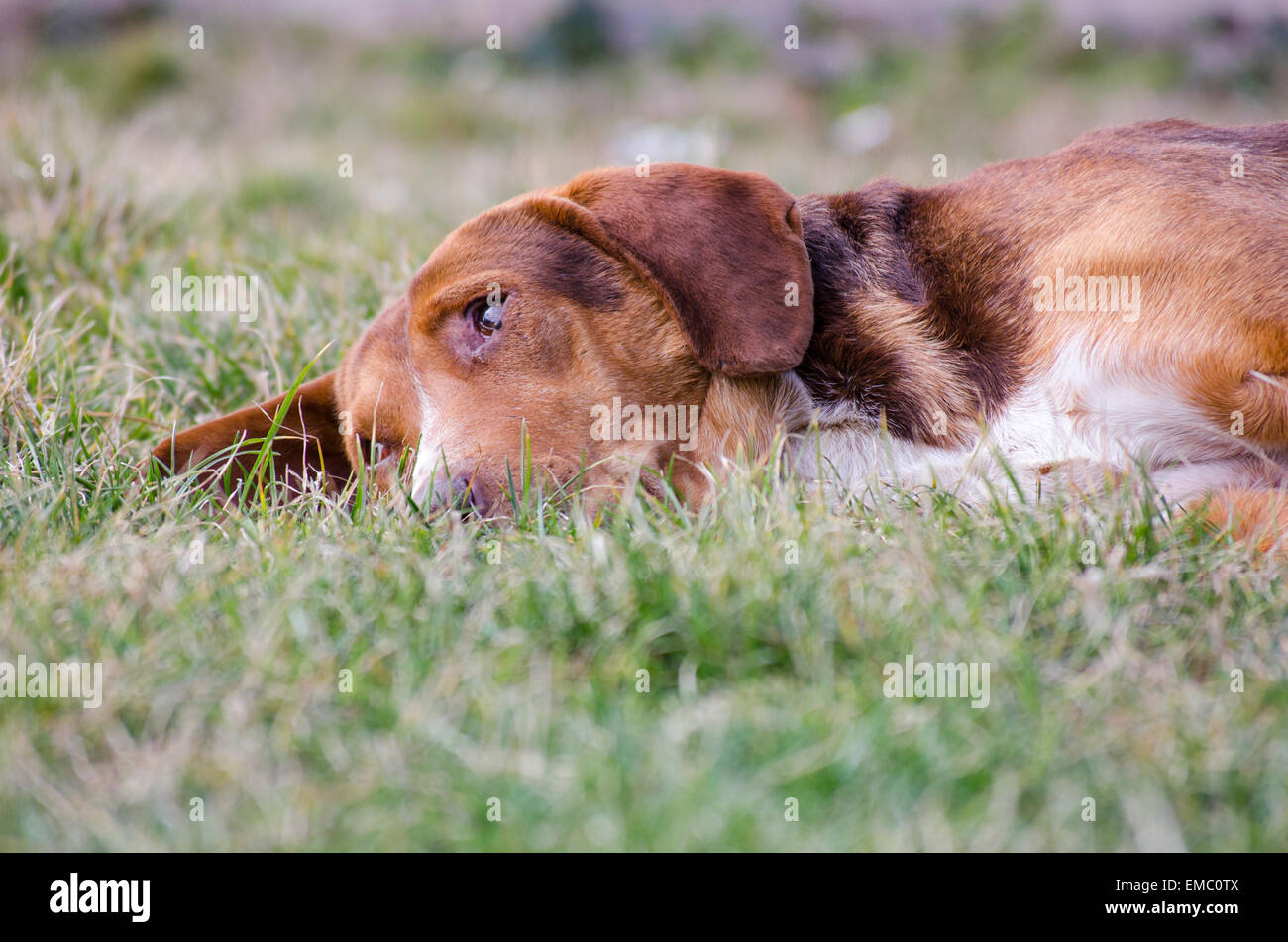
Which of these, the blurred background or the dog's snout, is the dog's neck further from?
the blurred background

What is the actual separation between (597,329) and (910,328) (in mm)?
916

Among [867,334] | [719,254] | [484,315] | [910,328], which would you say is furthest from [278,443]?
[910,328]

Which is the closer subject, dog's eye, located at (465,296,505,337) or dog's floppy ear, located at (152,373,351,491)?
dog's eye, located at (465,296,505,337)

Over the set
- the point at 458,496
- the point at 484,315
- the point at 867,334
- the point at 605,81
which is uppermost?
the point at 605,81

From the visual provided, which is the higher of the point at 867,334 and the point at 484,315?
the point at 484,315

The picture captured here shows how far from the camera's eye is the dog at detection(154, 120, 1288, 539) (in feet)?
11.0

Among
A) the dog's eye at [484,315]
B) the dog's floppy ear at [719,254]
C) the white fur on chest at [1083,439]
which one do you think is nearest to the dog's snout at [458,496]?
the dog's eye at [484,315]

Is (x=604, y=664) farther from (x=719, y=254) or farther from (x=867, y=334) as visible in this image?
(x=867, y=334)

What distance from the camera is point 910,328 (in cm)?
365

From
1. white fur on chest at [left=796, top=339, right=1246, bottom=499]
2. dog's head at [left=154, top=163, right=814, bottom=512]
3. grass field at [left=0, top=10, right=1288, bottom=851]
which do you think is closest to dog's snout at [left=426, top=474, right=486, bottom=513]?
dog's head at [left=154, top=163, right=814, bottom=512]

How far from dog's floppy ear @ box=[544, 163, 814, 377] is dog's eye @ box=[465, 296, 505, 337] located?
351mm

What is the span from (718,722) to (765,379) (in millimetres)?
1607
